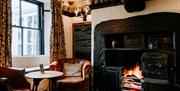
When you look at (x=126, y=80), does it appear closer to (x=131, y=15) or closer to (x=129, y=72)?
(x=129, y=72)

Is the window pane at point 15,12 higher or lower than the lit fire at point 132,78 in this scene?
higher

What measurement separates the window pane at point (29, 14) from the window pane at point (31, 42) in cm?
17

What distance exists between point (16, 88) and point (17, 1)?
2.34 meters

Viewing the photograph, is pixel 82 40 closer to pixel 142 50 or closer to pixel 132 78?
pixel 132 78

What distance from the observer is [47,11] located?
5.43 m

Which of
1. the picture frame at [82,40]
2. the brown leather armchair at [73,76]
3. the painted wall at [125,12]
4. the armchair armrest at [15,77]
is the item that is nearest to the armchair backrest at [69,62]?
the brown leather armchair at [73,76]

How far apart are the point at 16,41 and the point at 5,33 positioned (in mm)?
951

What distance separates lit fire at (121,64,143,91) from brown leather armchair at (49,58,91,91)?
76 cm

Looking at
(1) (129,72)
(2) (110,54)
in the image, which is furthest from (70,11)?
(1) (129,72)

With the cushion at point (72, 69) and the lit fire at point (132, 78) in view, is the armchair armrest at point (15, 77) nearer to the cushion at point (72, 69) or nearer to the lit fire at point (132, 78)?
the cushion at point (72, 69)

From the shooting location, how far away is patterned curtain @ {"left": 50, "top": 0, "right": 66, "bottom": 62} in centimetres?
507

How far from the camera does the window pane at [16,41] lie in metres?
4.80

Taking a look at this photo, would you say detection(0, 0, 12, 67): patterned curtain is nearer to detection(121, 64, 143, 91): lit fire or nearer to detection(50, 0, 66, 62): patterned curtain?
detection(50, 0, 66, 62): patterned curtain

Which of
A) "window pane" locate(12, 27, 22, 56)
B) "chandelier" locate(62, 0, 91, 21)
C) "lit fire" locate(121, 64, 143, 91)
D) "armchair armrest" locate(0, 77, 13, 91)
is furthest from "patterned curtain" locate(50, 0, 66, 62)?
"armchair armrest" locate(0, 77, 13, 91)
